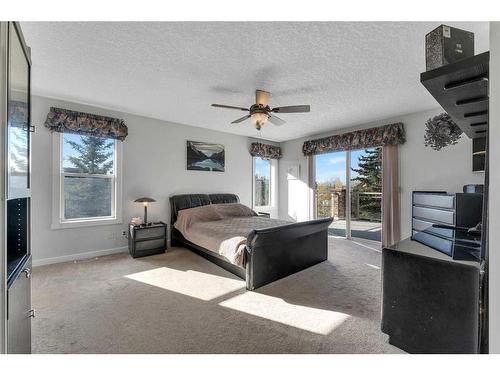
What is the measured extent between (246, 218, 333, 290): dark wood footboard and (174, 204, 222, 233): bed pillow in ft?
5.89

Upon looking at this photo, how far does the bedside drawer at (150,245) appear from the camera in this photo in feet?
12.2

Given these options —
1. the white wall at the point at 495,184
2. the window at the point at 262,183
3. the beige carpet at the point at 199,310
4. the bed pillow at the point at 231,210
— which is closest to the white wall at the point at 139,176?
the window at the point at 262,183

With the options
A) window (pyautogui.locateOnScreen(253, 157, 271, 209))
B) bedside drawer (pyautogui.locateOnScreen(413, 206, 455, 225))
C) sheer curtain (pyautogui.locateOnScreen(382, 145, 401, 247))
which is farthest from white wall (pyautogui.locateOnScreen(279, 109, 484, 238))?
window (pyautogui.locateOnScreen(253, 157, 271, 209))

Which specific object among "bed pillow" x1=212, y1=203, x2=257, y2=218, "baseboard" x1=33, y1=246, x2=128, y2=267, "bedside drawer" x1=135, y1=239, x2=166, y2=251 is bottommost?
"baseboard" x1=33, y1=246, x2=128, y2=267

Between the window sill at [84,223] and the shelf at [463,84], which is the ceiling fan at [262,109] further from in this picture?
the window sill at [84,223]

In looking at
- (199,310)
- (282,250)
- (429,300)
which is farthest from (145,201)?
(429,300)

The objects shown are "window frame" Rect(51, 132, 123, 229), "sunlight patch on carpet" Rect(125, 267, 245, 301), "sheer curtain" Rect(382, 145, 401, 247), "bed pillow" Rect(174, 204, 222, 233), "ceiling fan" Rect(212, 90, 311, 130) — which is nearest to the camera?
"sunlight patch on carpet" Rect(125, 267, 245, 301)

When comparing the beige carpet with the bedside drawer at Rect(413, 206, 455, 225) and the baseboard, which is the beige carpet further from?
the bedside drawer at Rect(413, 206, 455, 225)

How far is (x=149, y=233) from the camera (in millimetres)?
3820

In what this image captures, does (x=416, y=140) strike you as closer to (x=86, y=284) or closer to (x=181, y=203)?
(x=181, y=203)

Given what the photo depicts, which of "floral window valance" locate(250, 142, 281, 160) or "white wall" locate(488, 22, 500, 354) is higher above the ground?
"floral window valance" locate(250, 142, 281, 160)

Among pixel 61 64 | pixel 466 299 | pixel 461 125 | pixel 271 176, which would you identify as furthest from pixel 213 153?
pixel 466 299

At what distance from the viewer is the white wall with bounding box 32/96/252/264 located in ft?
10.9

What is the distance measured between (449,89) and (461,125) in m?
0.77
